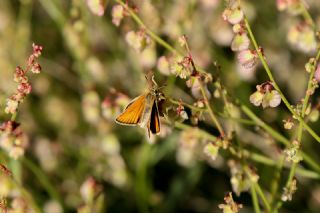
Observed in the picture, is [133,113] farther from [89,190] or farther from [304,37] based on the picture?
[304,37]

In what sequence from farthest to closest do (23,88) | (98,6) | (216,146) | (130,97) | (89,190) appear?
(130,97) < (89,190) < (98,6) < (216,146) < (23,88)

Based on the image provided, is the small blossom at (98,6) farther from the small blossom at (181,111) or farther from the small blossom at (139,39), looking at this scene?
the small blossom at (181,111)

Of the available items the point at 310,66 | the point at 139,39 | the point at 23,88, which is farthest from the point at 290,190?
the point at 23,88

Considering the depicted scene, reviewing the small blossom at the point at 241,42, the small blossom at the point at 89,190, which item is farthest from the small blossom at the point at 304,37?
the small blossom at the point at 89,190

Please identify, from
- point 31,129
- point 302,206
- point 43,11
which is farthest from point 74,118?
point 302,206

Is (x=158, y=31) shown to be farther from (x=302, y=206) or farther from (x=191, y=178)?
(x=302, y=206)

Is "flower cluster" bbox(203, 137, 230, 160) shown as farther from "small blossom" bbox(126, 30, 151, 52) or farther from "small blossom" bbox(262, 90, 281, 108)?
"small blossom" bbox(126, 30, 151, 52)
